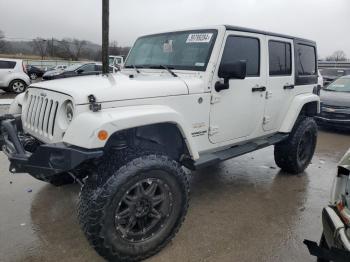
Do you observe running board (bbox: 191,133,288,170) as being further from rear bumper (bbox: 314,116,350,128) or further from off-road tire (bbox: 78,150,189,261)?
rear bumper (bbox: 314,116,350,128)

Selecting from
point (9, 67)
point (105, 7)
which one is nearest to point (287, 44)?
point (105, 7)

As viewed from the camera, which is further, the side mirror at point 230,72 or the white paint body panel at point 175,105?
the side mirror at point 230,72

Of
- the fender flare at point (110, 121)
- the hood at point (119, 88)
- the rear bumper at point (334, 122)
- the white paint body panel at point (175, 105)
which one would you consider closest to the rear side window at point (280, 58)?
the white paint body panel at point (175, 105)

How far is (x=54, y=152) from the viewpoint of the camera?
259 centimetres

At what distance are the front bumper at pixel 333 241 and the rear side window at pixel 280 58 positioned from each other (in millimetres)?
2485

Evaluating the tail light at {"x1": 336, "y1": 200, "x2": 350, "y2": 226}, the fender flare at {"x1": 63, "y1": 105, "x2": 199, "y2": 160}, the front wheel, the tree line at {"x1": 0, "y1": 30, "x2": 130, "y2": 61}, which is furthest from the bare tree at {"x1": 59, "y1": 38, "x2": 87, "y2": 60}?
the tail light at {"x1": 336, "y1": 200, "x2": 350, "y2": 226}

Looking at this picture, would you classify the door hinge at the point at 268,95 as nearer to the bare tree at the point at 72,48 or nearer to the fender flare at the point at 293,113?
the fender flare at the point at 293,113

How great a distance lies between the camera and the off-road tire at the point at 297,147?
5078 mm

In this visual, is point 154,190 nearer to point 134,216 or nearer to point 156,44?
point 134,216

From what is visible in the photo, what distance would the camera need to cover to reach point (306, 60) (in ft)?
17.8

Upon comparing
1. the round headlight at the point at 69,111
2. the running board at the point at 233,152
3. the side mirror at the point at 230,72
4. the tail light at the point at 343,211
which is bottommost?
the tail light at the point at 343,211

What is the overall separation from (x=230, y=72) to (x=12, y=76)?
50.4 feet

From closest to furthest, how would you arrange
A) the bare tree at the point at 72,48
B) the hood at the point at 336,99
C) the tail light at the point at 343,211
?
1. the tail light at the point at 343,211
2. the hood at the point at 336,99
3. the bare tree at the point at 72,48

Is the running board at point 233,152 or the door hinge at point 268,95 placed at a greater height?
the door hinge at point 268,95
